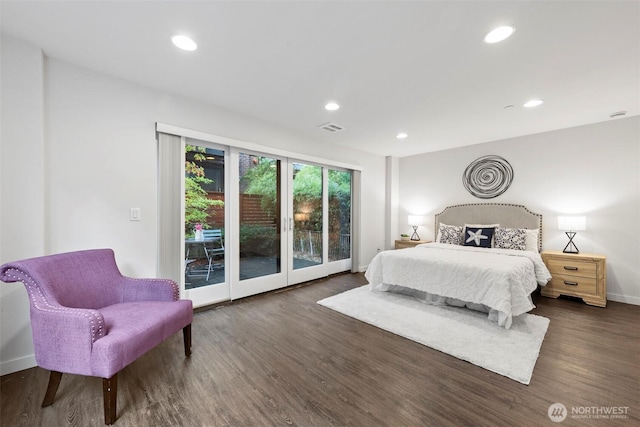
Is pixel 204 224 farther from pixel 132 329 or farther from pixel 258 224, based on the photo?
pixel 132 329

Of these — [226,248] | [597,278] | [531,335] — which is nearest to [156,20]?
[226,248]

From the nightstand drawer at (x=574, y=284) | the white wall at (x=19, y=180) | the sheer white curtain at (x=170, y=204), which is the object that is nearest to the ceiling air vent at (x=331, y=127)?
the sheer white curtain at (x=170, y=204)

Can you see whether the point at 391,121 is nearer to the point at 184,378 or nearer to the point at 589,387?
the point at 589,387

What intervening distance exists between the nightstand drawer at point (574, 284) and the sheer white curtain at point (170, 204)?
491 centimetres

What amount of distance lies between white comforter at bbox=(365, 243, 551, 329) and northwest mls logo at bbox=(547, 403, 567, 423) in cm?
106

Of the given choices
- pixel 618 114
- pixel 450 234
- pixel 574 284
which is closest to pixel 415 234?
pixel 450 234

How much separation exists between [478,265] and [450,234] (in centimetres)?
186

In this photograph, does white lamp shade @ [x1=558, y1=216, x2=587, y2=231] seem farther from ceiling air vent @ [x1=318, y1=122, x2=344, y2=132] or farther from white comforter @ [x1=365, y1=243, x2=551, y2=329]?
ceiling air vent @ [x1=318, y1=122, x2=344, y2=132]

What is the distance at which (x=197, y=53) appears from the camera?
2.12 m

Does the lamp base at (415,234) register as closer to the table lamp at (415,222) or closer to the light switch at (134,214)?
the table lamp at (415,222)

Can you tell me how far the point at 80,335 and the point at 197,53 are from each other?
213 cm

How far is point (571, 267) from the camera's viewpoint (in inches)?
138

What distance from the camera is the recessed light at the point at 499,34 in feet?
5.89

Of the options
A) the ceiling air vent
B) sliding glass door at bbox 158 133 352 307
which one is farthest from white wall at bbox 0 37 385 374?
the ceiling air vent
